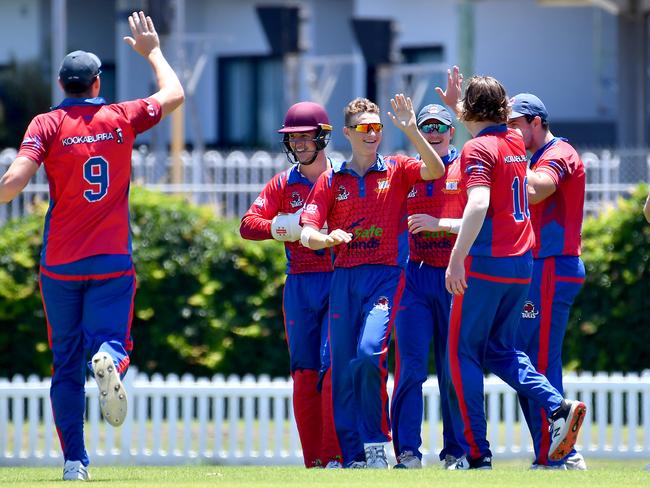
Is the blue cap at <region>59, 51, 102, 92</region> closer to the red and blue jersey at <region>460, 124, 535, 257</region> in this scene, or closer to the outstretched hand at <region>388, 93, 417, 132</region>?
the outstretched hand at <region>388, 93, 417, 132</region>

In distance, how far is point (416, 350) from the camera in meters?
8.12

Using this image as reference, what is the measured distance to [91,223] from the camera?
24.4 ft

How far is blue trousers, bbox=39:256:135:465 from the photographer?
24.4ft

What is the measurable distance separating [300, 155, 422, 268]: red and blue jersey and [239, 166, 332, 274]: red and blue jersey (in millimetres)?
461

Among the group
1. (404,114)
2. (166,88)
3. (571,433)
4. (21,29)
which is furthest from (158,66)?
(21,29)

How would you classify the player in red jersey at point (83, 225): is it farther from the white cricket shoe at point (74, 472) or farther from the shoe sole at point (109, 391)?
the shoe sole at point (109, 391)

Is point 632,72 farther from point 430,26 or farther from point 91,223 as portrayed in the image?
point 91,223

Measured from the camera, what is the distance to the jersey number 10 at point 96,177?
739 centimetres

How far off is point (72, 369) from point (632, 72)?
16.5 meters

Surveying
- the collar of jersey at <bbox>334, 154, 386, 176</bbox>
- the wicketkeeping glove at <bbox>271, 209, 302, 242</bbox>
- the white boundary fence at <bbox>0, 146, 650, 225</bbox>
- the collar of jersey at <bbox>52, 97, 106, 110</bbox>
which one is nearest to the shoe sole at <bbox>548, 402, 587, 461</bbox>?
the collar of jersey at <bbox>334, 154, 386, 176</bbox>

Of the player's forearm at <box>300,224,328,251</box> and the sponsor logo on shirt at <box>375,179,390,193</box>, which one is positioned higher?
the sponsor logo on shirt at <box>375,179,390,193</box>

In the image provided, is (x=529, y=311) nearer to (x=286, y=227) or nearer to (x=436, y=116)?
(x=436, y=116)

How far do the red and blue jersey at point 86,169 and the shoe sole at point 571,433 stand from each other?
8.35 feet

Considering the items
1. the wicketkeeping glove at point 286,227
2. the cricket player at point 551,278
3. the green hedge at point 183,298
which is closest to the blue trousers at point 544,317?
the cricket player at point 551,278
